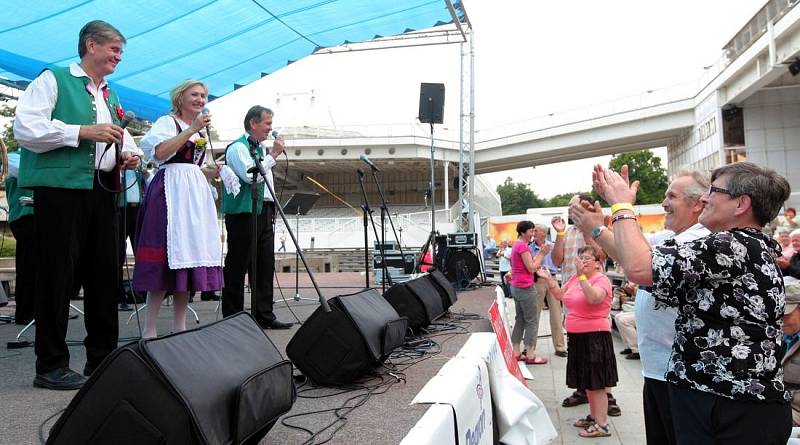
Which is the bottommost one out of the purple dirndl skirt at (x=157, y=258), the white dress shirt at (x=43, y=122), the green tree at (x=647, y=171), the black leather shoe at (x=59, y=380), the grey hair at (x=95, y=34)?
the black leather shoe at (x=59, y=380)

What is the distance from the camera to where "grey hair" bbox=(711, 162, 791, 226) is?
185 cm

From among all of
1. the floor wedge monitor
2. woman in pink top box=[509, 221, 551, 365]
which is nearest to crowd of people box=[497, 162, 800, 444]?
the floor wedge monitor

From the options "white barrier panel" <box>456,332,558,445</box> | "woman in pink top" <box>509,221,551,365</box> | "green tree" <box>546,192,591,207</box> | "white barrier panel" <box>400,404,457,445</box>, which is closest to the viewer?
"white barrier panel" <box>400,404,457,445</box>

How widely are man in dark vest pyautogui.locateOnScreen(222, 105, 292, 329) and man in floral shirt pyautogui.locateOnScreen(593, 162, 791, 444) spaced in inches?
115

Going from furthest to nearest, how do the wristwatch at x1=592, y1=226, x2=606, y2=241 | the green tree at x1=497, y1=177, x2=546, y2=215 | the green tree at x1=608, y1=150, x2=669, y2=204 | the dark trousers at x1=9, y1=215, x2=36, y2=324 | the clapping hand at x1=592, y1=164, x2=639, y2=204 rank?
the green tree at x1=497, y1=177, x2=546, y2=215 → the green tree at x1=608, y1=150, x2=669, y2=204 → the dark trousers at x1=9, y1=215, x2=36, y2=324 → the wristwatch at x1=592, y1=226, x2=606, y2=241 → the clapping hand at x1=592, y1=164, x2=639, y2=204

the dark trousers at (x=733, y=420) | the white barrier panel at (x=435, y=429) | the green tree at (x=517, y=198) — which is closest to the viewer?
the white barrier panel at (x=435, y=429)

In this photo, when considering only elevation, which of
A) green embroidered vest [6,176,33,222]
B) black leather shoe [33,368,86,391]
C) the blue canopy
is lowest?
black leather shoe [33,368,86,391]

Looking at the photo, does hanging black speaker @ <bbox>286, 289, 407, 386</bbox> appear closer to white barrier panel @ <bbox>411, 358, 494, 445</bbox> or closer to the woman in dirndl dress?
white barrier panel @ <bbox>411, 358, 494, 445</bbox>

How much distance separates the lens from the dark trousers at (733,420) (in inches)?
68.9

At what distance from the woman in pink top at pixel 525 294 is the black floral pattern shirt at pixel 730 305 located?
15.7 ft

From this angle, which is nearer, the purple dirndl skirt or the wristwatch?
the wristwatch

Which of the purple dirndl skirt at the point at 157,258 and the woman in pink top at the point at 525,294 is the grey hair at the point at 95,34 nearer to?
the purple dirndl skirt at the point at 157,258

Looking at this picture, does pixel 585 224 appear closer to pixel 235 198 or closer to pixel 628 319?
pixel 235 198

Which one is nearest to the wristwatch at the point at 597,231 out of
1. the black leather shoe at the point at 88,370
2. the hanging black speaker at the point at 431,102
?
the black leather shoe at the point at 88,370
